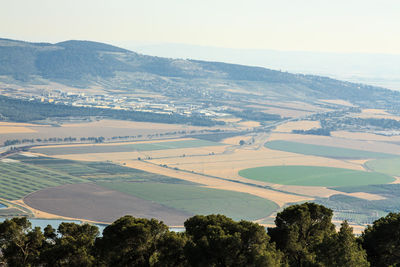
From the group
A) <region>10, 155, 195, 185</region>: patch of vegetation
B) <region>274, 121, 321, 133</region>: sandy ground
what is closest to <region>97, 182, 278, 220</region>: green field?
<region>10, 155, 195, 185</region>: patch of vegetation

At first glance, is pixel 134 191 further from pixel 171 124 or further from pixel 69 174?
pixel 171 124

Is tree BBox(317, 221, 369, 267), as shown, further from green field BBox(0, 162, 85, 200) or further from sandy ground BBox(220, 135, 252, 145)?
sandy ground BBox(220, 135, 252, 145)

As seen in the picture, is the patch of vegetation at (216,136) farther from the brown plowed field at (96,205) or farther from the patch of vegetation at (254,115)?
the brown plowed field at (96,205)

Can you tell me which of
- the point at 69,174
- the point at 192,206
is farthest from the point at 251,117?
the point at 192,206

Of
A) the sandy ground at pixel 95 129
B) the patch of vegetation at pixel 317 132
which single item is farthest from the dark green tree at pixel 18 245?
the patch of vegetation at pixel 317 132

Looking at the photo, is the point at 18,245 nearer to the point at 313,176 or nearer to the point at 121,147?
the point at 313,176

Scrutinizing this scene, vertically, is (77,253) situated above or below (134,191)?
above

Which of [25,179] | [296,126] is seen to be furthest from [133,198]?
[296,126]
